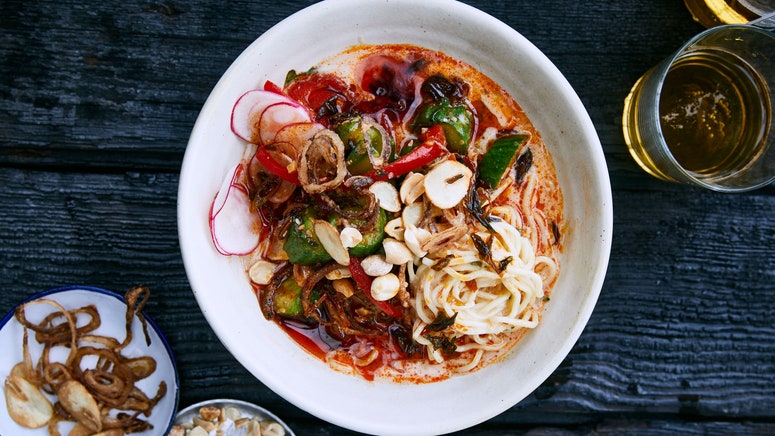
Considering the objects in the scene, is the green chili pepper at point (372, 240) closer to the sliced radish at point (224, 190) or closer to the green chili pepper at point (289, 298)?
the green chili pepper at point (289, 298)

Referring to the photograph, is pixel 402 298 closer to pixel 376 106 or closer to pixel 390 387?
pixel 390 387

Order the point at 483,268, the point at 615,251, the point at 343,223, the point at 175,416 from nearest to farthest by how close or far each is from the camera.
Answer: the point at 343,223 → the point at 483,268 → the point at 175,416 → the point at 615,251

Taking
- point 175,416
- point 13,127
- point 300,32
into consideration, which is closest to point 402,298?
point 300,32

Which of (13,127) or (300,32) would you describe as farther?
(13,127)

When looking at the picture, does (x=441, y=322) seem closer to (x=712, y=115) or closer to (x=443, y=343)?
(x=443, y=343)

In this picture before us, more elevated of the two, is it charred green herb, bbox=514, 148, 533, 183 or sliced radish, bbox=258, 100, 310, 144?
charred green herb, bbox=514, 148, 533, 183

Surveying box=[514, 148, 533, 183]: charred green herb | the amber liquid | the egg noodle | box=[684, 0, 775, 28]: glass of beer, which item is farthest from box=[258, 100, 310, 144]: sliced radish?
box=[684, 0, 775, 28]: glass of beer

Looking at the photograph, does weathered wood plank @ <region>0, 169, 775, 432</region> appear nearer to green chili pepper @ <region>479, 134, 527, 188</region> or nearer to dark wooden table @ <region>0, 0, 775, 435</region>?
dark wooden table @ <region>0, 0, 775, 435</region>

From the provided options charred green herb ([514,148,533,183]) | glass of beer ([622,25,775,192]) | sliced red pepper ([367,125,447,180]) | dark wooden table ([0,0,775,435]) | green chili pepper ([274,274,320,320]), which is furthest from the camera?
dark wooden table ([0,0,775,435])
